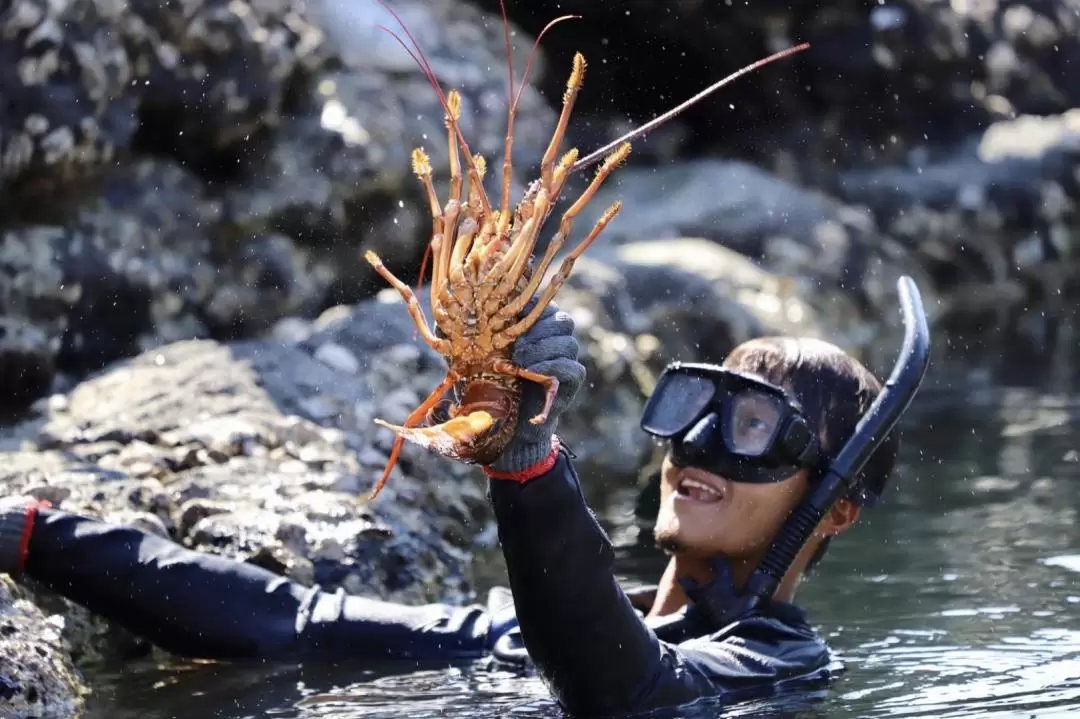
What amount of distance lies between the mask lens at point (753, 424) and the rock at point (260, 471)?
1.16 m

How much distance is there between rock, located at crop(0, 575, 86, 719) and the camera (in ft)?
11.5

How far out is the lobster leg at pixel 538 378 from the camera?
2.86 metres

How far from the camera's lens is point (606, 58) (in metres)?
11.7

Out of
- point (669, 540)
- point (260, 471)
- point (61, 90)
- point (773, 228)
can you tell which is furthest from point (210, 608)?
point (773, 228)

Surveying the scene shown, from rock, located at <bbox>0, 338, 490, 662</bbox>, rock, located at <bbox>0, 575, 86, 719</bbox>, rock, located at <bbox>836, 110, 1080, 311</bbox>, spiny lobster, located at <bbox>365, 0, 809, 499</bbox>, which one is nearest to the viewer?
spiny lobster, located at <bbox>365, 0, 809, 499</bbox>

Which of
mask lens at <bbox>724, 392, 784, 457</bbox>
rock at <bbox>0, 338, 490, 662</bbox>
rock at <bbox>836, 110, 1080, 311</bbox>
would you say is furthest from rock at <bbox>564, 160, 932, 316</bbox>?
mask lens at <bbox>724, 392, 784, 457</bbox>

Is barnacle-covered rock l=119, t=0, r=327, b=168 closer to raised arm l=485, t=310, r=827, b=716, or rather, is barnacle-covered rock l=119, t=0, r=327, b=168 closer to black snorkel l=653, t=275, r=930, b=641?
black snorkel l=653, t=275, r=930, b=641

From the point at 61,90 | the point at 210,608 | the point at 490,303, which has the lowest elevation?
the point at 210,608

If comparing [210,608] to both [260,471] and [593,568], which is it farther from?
[593,568]

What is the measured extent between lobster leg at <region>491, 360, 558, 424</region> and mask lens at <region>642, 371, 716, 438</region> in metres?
1.06

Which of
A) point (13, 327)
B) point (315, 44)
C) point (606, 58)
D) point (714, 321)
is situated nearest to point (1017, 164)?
point (606, 58)

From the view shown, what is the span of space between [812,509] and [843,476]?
0.11 meters

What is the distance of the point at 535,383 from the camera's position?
9.58ft

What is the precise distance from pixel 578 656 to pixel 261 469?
2523 mm
